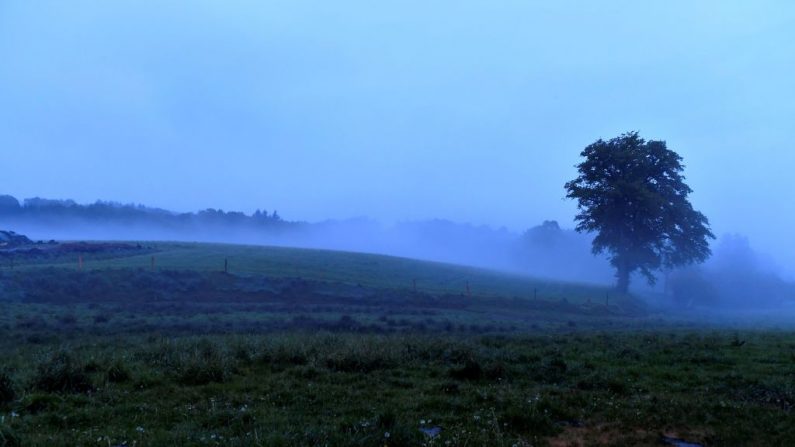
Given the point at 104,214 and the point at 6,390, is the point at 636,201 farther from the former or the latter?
the point at 104,214

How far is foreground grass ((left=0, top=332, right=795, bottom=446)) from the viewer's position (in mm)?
7773

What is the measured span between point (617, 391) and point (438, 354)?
4.82 meters

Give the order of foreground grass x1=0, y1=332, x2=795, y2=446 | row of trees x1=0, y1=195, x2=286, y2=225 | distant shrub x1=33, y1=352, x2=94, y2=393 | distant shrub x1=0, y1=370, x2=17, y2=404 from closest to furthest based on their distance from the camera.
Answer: foreground grass x1=0, y1=332, x2=795, y2=446, distant shrub x1=0, y1=370, x2=17, y2=404, distant shrub x1=33, y1=352, x2=94, y2=393, row of trees x1=0, y1=195, x2=286, y2=225

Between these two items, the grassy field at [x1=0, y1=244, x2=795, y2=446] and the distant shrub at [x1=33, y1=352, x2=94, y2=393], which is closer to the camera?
the grassy field at [x1=0, y1=244, x2=795, y2=446]

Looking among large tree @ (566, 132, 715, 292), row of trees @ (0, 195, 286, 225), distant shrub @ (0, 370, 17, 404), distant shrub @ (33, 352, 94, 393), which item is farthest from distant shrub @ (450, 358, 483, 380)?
row of trees @ (0, 195, 286, 225)

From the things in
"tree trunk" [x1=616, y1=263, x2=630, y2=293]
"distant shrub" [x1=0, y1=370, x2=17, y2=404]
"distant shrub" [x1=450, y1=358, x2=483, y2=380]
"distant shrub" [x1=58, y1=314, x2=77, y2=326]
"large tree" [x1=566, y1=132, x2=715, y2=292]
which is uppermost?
"large tree" [x1=566, y1=132, x2=715, y2=292]

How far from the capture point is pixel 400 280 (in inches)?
2211

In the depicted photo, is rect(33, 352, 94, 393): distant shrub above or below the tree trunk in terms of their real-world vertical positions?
below

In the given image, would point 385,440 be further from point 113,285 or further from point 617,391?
point 113,285

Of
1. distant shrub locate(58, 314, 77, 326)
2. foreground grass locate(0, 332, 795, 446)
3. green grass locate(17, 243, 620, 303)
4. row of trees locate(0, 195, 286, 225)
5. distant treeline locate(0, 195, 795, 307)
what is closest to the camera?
foreground grass locate(0, 332, 795, 446)

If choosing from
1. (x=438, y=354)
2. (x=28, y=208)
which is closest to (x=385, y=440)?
(x=438, y=354)

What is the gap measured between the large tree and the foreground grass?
3818 centimetres

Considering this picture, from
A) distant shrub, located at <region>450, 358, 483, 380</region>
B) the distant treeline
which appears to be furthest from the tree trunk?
distant shrub, located at <region>450, 358, 483, 380</region>

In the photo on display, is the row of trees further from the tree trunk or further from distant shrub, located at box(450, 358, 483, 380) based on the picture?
distant shrub, located at box(450, 358, 483, 380)
